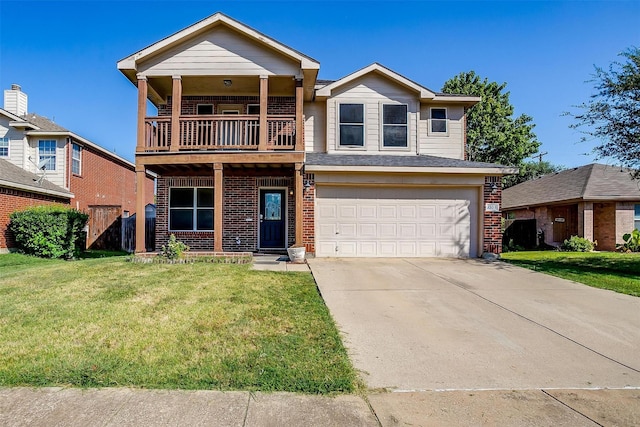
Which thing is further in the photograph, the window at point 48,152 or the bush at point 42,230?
the window at point 48,152

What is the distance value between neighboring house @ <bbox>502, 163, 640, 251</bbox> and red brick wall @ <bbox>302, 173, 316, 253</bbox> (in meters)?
13.1

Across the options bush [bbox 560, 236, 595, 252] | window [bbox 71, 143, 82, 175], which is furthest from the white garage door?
window [bbox 71, 143, 82, 175]

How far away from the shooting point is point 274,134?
11.1 metres

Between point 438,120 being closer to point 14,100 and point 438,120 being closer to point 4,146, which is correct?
point 4,146

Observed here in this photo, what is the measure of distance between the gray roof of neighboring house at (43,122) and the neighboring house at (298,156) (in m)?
7.22

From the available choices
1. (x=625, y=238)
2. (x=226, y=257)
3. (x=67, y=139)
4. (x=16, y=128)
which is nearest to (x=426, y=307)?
(x=226, y=257)

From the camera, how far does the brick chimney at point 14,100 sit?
17.3 m

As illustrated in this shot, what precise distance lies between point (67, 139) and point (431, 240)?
16149 mm

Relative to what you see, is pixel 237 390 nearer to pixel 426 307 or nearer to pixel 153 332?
pixel 153 332

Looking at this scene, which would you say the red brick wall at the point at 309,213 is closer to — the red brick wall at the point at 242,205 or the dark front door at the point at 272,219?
the red brick wall at the point at 242,205

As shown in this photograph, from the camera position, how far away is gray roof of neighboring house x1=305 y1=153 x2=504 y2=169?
11.0m

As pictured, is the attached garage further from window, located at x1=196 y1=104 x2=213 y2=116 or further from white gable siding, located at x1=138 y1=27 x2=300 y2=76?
window, located at x1=196 y1=104 x2=213 y2=116

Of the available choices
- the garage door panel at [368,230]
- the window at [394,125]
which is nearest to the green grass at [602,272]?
the garage door panel at [368,230]

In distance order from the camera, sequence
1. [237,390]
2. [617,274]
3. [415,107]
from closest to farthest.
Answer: [237,390]
[617,274]
[415,107]
